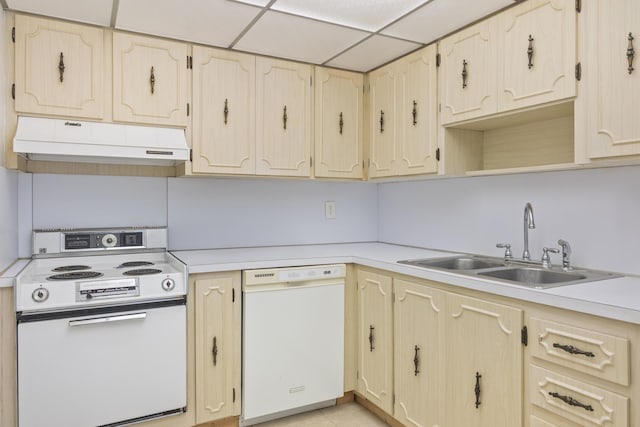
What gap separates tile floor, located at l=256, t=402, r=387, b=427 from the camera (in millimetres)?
2316

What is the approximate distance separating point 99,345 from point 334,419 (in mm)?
1307

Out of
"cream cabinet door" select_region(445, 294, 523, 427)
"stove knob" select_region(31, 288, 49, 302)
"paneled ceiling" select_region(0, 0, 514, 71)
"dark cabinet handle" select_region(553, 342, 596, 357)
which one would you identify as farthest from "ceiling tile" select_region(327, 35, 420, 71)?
"stove knob" select_region(31, 288, 49, 302)

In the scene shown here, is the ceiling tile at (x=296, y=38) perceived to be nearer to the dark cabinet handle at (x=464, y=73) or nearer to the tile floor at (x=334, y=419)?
the dark cabinet handle at (x=464, y=73)

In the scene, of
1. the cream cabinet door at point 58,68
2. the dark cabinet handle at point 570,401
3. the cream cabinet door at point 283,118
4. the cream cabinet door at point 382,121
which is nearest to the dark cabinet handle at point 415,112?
the cream cabinet door at point 382,121

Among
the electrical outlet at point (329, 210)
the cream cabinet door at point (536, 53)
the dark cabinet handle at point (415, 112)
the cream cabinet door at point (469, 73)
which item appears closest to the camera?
the cream cabinet door at point (536, 53)

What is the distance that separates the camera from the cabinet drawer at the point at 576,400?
1247 mm

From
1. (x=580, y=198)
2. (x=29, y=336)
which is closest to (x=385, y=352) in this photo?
(x=580, y=198)

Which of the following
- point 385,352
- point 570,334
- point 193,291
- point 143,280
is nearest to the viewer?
point 570,334

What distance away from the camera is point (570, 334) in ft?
4.45

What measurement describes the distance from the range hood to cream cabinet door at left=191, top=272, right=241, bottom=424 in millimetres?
697

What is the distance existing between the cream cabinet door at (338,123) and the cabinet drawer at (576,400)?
66.1 inches

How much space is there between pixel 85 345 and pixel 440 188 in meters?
2.13

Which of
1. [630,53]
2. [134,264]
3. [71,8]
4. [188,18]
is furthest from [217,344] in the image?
[630,53]

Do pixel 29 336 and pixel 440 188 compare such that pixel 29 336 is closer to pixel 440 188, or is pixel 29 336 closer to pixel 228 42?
pixel 228 42
